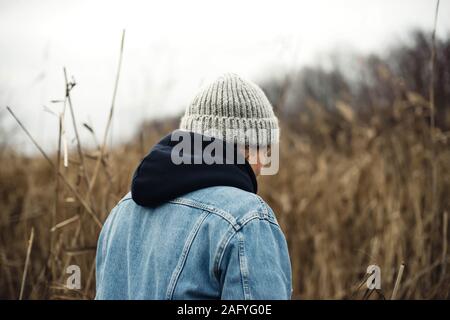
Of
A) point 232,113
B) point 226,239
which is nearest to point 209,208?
point 226,239

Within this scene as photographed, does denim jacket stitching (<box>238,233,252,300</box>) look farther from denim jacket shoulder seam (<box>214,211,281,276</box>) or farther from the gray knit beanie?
the gray knit beanie

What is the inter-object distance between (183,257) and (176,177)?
0.18m

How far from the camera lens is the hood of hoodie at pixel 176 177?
1069 millimetres

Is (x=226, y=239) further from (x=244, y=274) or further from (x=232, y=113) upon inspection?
(x=232, y=113)

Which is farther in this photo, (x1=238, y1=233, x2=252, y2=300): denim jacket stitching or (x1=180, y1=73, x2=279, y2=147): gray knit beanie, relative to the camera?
(x1=180, y1=73, x2=279, y2=147): gray knit beanie

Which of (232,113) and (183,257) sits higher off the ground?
(232,113)

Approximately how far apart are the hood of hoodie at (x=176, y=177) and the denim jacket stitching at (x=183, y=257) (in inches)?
3.1

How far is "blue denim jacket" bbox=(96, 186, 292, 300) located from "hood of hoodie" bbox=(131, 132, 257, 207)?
24 mm

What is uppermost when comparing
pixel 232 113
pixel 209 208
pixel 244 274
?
pixel 232 113

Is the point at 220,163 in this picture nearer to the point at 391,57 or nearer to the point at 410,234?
the point at 410,234

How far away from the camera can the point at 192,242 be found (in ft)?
3.41

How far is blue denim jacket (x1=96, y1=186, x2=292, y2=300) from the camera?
97cm

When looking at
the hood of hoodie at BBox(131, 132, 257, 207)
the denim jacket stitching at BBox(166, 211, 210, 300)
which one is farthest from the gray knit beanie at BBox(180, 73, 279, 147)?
the denim jacket stitching at BBox(166, 211, 210, 300)

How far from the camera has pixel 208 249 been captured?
103 centimetres
